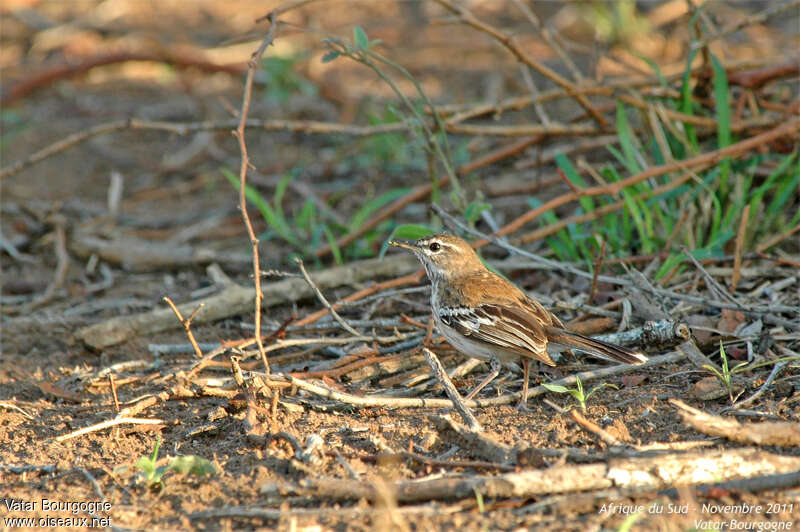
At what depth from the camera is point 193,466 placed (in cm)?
435

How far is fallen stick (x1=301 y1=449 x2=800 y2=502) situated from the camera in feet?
12.9

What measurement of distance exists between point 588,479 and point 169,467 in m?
2.09

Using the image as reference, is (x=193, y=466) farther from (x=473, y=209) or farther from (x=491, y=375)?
(x=473, y=209)

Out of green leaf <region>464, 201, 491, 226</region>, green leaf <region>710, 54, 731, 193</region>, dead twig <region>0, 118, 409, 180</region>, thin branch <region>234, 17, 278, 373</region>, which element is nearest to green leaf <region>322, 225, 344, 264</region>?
dead twig <region>0, 118, 409, 180</region>

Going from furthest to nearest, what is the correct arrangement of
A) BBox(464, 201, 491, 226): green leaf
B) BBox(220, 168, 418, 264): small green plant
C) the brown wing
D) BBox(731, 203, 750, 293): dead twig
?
BBox(220, 168, 418, 264): small green plant, BBox(464, 201, 491, 226): green leaf, BBox(731, 203, 750, 293): dead twig, the brown wing

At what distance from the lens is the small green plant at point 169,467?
13.6 feet

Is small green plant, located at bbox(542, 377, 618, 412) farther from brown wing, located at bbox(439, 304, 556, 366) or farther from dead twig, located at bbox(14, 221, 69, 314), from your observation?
dead twig, located at bbox(14, 221, 69, 314)

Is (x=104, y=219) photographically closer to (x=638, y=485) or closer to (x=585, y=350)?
(x=585, y=350)

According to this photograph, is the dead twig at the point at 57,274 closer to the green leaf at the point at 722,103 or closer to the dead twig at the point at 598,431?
the dead twig at the point at 598,431

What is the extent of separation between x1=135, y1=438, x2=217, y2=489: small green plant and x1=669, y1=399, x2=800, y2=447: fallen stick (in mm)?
2448

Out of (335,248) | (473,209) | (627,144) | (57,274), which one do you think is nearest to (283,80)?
(335,248)

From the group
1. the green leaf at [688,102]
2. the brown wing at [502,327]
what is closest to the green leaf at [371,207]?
the brown wing at [502,327]

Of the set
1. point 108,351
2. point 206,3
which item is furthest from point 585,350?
point 206,3

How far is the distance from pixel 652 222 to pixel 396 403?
3.15 metres
